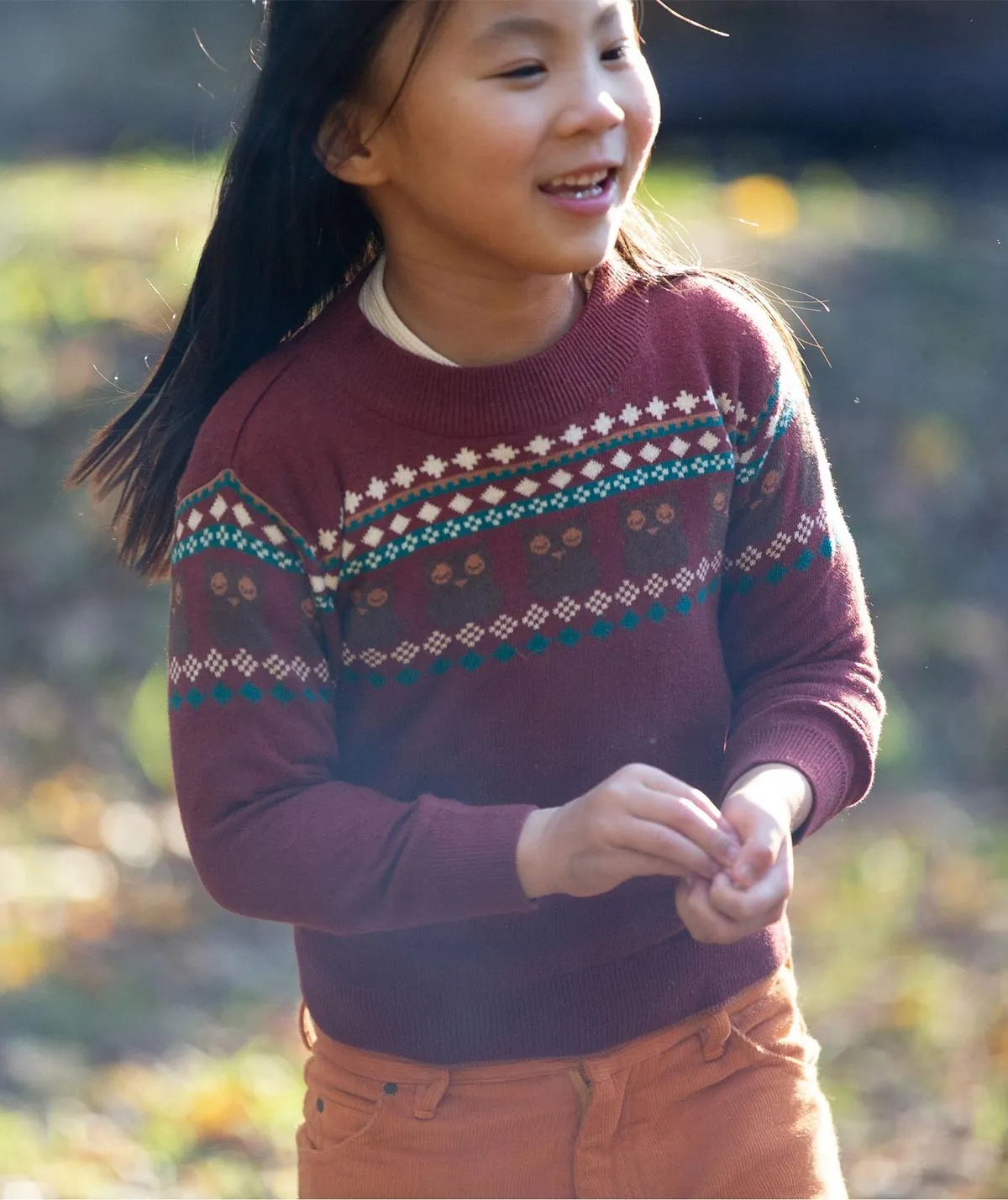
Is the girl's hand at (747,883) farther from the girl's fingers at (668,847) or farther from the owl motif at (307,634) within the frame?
the owl motif at (307,634)

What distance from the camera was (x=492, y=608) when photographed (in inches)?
68.6

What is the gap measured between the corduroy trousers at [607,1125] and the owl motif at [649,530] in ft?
1.54

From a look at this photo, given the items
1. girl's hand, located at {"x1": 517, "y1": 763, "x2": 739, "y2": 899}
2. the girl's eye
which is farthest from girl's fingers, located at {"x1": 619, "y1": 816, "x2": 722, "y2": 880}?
the girl's eye

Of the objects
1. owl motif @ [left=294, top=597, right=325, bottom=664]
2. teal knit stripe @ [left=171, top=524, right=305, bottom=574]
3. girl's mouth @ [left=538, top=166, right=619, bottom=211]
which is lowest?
owl motif @ [left=294, top=597, right=325, bottom=664]

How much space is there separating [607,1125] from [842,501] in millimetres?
3684

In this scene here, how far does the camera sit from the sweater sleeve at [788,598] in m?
1.80

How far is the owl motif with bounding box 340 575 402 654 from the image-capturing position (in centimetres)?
174

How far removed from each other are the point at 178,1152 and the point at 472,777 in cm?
170

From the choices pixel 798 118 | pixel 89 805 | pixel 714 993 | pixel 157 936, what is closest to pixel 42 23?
pixel 798 118

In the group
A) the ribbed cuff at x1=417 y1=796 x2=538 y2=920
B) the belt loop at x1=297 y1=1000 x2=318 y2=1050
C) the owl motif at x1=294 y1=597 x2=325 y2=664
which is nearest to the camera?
the ribbed cuff at x1=417 y1=796 x2=538 y2=920

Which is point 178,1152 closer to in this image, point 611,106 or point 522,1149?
point 522,1149

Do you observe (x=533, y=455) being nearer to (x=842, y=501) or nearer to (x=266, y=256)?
(x=266, y=256)

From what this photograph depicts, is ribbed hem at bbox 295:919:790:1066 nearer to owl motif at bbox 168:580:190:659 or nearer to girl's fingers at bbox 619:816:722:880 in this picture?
girl's fingers at bbox 619:816:722:880

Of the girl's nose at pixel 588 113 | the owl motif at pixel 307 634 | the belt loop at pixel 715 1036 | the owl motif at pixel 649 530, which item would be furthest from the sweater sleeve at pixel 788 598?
the owl motif at pixel 307 634
